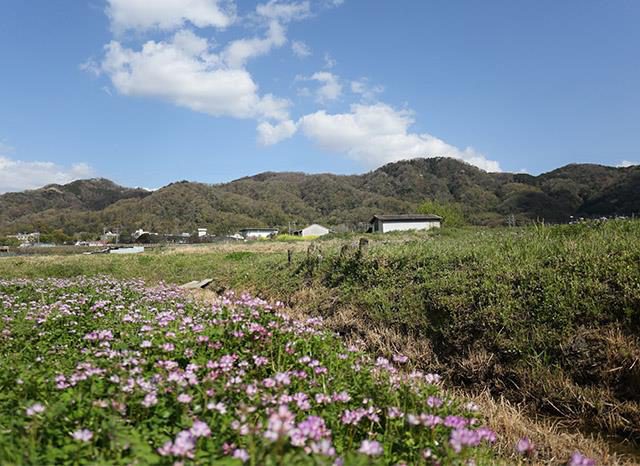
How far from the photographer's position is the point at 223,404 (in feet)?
8.21

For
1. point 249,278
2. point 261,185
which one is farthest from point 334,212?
point 249,278

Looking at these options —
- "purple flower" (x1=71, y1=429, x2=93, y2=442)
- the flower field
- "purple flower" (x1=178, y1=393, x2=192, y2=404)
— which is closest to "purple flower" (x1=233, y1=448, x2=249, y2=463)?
the flower field

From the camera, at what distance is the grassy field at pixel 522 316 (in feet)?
14.1

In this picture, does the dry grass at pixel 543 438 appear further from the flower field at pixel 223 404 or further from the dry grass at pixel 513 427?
the flower field at pixel 223 404

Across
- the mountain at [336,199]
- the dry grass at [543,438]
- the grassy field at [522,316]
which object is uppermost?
the mountain at [336,199]

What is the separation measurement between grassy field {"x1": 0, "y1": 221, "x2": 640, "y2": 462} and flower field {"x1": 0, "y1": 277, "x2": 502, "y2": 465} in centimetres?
151

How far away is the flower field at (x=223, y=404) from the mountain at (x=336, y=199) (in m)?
93.9

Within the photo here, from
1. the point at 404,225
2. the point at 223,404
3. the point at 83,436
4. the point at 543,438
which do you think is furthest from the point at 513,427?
the point at 404,225

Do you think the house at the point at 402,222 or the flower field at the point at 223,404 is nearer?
the flower field at the point at 223,404

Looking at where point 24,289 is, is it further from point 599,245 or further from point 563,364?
point 599,245

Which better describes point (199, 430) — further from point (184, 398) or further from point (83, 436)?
point (83, 436)

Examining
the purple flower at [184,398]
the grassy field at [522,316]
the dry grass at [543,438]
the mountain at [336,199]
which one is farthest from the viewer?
the mountain at [336,199]

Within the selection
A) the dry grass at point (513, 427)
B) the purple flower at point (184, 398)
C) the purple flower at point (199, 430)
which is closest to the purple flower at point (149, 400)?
the purple flower at point (184, 398)

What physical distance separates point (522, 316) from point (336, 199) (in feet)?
528
